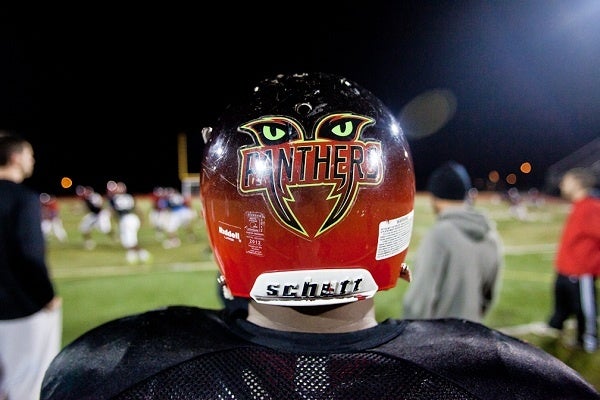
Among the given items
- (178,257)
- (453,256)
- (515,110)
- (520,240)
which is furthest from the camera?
(515,110)

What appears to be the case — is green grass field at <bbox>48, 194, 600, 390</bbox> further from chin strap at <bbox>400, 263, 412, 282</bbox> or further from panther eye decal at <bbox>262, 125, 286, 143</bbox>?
panther eye decal at <bbox>262, 125, 286, 143</bbox>

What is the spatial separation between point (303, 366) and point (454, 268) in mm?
2276

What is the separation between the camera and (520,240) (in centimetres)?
1479

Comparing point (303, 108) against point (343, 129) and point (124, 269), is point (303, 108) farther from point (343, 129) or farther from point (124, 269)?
point (124, 269)

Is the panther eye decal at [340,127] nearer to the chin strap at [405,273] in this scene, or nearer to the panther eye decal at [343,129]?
the panther eye decal at [343,129]

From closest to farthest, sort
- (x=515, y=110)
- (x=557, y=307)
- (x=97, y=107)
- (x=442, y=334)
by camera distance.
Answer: (x=442, y=334) → (x=557, y=307) → (x=97, y=107) → (x=515, y=110)

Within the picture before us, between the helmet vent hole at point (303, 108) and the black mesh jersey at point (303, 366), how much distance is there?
0.51 meters

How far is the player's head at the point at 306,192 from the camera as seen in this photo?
3.47 feet

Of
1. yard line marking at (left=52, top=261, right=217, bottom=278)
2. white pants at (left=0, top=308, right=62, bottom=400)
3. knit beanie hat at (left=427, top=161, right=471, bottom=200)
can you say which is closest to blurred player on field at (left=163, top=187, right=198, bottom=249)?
yard line marking at (left=52, top=261, right=217, bottom=278)

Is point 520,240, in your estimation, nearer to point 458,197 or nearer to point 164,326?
point 458,197

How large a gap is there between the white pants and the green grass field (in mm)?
2010

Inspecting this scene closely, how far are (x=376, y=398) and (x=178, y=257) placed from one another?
10897 mm

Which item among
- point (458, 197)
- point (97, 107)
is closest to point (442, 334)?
point (458, 197)

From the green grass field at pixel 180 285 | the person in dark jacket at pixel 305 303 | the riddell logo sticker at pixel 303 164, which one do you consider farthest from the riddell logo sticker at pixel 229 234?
the green grass field at pixel 180 285
